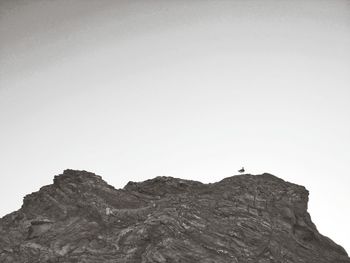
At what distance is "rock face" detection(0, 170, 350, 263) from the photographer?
2920cm

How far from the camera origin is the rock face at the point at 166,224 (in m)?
29.2

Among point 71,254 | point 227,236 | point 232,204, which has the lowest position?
point 71,254

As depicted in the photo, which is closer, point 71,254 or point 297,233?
point 71,254

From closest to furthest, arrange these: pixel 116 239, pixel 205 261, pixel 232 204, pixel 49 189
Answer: pixel 205 261 < pixel 116 239 < pixel 232 204 < pixel 49 189

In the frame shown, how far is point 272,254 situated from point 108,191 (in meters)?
15.1

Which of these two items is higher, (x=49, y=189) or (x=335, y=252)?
(x=49, y=189)

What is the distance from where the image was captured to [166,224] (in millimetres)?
30156

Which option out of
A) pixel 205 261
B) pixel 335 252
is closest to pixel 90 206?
pixel 205 261

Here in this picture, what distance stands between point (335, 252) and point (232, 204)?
9702 millimetres

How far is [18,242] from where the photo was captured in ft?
103

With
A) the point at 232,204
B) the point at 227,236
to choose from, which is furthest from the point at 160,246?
the point at 232,204

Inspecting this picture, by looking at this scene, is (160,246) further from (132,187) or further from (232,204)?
(132,187)

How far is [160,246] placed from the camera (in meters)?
28.7

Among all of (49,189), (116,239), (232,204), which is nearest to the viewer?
(116,239)
